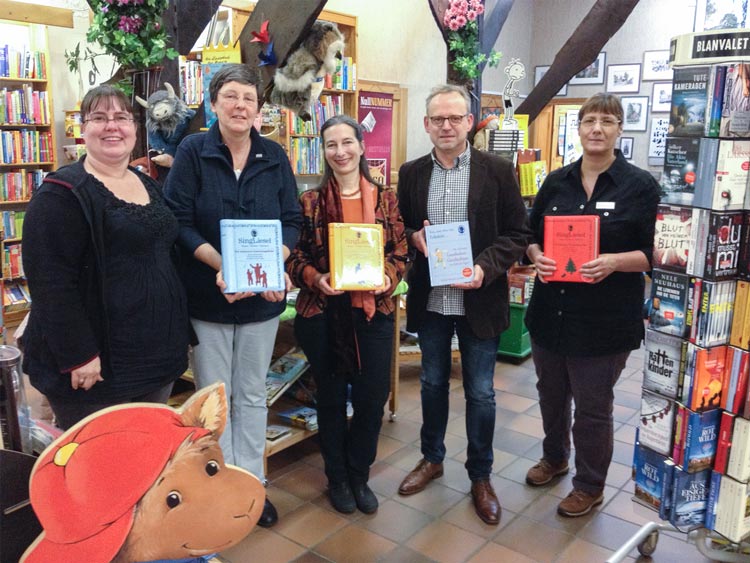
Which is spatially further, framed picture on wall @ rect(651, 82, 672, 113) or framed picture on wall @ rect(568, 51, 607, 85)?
framed picture on wall @ rect(568, 51, 607, 85)

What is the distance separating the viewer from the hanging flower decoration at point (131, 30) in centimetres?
242

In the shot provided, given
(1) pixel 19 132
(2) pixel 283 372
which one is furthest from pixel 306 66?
(1) pixel 19 132

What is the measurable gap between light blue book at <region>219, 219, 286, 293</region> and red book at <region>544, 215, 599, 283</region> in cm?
100

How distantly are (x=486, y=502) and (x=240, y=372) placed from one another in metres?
1.14

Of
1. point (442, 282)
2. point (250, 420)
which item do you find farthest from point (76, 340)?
point (442, 282)

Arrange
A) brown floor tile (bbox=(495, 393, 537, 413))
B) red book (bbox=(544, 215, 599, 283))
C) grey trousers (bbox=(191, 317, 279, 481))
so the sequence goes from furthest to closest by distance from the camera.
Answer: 1. brown floor tile (bbox=(495, 393, 537, 413))
2. red book (bbox=(544, 215, 599, 283))
3. grey trousers (bbox=(191, 317, 279, 481))

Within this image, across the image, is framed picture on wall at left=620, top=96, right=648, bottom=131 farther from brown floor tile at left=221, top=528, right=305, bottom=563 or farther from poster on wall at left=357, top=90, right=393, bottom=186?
brown floor tile at left=221, top=528, right=305, bottom=563

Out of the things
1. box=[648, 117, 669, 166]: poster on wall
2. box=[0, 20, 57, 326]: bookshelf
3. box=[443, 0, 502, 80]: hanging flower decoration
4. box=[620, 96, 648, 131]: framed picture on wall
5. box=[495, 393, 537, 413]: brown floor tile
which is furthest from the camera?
box=[620, 96, 648, 131]: framed picture on wall

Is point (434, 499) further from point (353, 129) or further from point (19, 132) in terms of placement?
point (19, 132)

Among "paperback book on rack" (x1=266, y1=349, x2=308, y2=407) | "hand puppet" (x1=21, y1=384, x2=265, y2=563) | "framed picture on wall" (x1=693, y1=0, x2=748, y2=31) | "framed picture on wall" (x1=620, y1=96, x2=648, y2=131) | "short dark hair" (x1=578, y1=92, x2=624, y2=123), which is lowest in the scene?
"paperback book on rack" (x1=266, y1=349, x2=308, y2=407)

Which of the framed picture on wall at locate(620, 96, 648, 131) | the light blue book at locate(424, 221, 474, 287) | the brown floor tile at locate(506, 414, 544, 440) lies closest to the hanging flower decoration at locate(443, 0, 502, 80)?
the brown floor tile at locate(506, 414, 544, 440)

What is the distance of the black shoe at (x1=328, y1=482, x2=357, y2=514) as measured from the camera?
8.64 ft

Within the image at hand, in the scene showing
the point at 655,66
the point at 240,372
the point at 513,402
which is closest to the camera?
the point at 240,372

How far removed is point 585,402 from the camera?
2.47 meters
